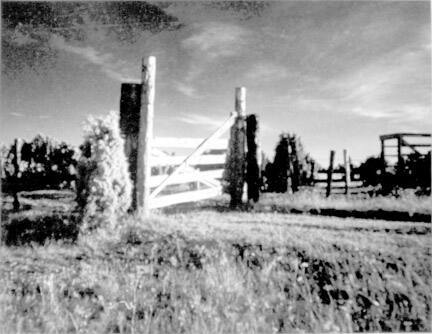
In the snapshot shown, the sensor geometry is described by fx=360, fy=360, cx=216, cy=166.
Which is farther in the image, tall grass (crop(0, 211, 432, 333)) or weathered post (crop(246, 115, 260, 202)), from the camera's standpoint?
weathered post (crop(246, 115, 260, 202))

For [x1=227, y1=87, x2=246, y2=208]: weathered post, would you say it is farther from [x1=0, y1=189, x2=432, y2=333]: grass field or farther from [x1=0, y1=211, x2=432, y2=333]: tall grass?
[x1=0, y1=211, x2=432, y2=333]: tall grass

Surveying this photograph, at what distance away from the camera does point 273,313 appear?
3.75m

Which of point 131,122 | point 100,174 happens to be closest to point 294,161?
point 131,122

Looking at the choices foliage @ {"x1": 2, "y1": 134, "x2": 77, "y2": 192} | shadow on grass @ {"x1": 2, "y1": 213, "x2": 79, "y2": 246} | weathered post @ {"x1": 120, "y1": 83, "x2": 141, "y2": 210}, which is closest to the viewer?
shadow on grass @ {"x1": 2, "y1": 213, "x2": 79, "y2": 246}

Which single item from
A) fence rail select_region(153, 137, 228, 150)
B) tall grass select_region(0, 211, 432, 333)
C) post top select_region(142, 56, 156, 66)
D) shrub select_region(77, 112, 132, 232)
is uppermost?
post top select_region(142, 56, 156, 66)

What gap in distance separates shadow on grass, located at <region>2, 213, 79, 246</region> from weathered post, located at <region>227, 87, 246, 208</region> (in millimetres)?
3859

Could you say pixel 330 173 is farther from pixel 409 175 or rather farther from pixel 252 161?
pixel 252 161

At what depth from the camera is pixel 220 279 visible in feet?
13.8

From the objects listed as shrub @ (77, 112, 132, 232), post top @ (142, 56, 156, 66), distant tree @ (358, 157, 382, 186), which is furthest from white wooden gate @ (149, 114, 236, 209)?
distant tree @ (358, 157, 382, 186)

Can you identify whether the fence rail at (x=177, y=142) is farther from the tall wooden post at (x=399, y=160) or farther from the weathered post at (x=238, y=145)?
the tall wooden post at (x=399, y=160)

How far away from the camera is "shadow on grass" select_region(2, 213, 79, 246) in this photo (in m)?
6.07

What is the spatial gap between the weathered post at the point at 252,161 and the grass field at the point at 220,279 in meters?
2.44

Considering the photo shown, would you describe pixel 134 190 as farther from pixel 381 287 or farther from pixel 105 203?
pixel 381 287

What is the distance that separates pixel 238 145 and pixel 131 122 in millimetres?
2984
